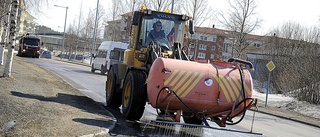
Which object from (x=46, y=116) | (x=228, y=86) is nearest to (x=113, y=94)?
(x=46, y=116)

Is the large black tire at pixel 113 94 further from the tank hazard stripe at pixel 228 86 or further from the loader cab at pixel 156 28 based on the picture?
the tank hazard stripe at pixel 228 86

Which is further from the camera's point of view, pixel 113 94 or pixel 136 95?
pixel 113 94

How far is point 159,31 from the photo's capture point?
45.8 feet

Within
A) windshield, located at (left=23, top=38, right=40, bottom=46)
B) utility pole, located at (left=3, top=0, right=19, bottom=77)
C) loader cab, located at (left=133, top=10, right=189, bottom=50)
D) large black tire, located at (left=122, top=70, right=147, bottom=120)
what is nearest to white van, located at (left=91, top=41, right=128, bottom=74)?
windshield, located at (left=23, top=38, right=40, bottom=46)

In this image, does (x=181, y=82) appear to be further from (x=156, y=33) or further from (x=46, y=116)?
(x=156, y=33)

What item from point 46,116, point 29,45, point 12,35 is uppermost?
point 12,35

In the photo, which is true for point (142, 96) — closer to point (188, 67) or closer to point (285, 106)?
point (188, 67)

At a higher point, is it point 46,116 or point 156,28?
point 156,28

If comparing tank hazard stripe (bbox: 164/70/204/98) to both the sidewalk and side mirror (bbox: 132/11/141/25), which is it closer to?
the sidewalk

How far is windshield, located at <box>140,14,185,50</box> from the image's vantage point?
1384cm

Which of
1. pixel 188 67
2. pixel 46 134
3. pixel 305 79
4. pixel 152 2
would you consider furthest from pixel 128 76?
pixel 152 2

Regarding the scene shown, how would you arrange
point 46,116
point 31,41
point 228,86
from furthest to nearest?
point 31,41 → point 228,86 → point 46,116

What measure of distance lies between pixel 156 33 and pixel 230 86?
4.03 meters

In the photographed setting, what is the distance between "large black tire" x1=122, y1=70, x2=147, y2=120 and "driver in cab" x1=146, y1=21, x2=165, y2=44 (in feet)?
6.25
